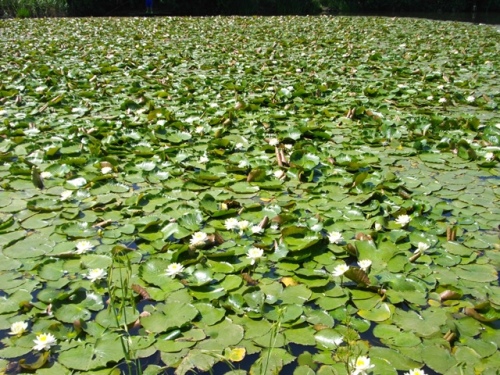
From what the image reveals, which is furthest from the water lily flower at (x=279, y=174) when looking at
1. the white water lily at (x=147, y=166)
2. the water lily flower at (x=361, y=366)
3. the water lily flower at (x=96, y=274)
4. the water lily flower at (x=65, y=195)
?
the water lily flower at (x=361, y=366)

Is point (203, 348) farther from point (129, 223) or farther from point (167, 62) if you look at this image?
point (167, 62)

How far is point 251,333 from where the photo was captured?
1.52 meters

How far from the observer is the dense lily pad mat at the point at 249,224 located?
4.89 feet

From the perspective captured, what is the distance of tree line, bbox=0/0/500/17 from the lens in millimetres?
14047

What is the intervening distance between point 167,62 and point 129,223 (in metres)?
4.36

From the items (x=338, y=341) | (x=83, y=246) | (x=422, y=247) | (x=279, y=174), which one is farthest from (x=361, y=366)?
(x=279, y=174)

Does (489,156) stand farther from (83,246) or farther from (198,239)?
(83,246)

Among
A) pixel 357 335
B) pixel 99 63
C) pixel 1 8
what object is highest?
pixel 1 8

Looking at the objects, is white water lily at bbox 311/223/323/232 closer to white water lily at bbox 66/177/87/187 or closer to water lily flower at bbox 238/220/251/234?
water lily flower at bbox 238/220/251/234

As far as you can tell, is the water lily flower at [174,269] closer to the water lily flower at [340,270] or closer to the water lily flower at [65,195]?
the water lily flower at [340,270]

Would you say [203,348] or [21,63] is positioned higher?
[21,63]

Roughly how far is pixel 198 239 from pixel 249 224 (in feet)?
0.97

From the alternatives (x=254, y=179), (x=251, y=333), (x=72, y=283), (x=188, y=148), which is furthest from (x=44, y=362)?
(x=188, y=148)

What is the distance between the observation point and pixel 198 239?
6.44 feet
